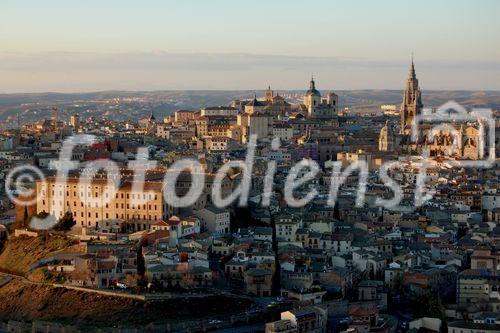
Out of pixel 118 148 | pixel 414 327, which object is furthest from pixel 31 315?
pixel 118 148

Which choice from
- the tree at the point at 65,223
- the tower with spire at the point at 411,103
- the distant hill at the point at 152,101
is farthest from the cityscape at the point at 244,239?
the distant hill at the point at 152,101

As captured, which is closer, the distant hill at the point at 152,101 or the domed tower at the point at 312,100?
the domed tower at the point at 312,100

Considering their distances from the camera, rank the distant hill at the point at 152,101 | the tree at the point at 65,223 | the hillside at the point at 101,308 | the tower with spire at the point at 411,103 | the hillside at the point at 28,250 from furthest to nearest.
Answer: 1. the distant hill at the point at 152,101
2. the tower with spire at the point at 411,103
3. the tree at the point at 65,223
4. the hillside at the point at 28,250
5. the hillside at the point at 101,308

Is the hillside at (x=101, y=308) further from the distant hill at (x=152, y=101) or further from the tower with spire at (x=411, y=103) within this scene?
the distant hill at (x=152, y=101)

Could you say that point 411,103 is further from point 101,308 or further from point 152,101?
point 152,101

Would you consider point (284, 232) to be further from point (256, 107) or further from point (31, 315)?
point (256, 107)

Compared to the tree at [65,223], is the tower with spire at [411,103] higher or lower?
higher

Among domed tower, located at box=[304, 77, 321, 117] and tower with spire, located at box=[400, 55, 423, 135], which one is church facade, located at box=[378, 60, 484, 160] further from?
domed tower, located at box=[304, 77, 321, 117]

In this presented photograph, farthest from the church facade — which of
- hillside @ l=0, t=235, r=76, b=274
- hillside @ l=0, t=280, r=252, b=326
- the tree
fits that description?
hillside @ l=0, t=280, r=252, b=326

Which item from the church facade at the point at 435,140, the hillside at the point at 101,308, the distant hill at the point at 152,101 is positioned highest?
the church facade at the point at 435,140
